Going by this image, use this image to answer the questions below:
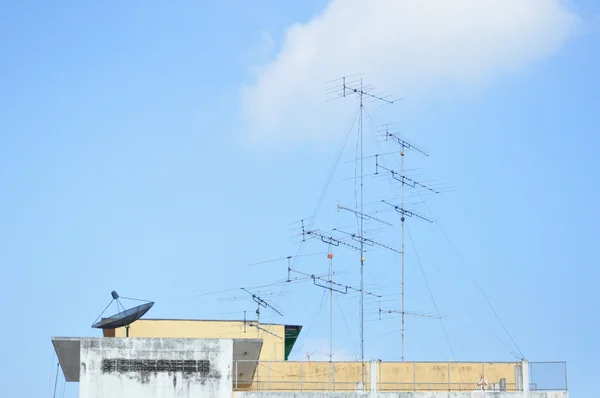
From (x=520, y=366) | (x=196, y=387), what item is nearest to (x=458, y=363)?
(x=520, y=366)

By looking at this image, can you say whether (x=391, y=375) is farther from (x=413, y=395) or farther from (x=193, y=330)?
(x=193, y=330)

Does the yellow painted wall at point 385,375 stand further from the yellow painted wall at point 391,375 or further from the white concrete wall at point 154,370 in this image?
the white concrete wall at point 154,370

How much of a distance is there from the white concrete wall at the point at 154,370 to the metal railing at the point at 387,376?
461cm

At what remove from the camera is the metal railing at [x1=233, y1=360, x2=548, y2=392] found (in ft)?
201

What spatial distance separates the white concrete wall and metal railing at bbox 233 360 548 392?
15.1ft

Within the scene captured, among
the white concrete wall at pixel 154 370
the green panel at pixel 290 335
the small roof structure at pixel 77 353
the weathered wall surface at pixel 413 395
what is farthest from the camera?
the green panel at pixel 290 335

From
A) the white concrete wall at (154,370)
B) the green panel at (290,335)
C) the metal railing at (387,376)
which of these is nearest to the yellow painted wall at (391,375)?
the metal railing at (387,376)

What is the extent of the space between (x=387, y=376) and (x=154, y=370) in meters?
13.5

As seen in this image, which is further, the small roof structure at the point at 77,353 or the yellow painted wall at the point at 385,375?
the yellow painted wall at the point at 385,375

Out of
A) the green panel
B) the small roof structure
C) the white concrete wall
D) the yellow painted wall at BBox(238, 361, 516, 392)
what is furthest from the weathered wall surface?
the green panel

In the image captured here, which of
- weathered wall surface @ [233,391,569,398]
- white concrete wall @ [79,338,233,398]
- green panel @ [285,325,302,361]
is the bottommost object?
weathered wall surface @ [233,391,569,398]

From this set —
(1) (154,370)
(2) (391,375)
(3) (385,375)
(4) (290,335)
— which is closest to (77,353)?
(1) (154,370)

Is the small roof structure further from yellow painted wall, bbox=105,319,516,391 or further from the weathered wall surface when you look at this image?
yellow painted wall, bbox=105,319,516,391

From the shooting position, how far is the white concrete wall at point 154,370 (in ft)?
183
